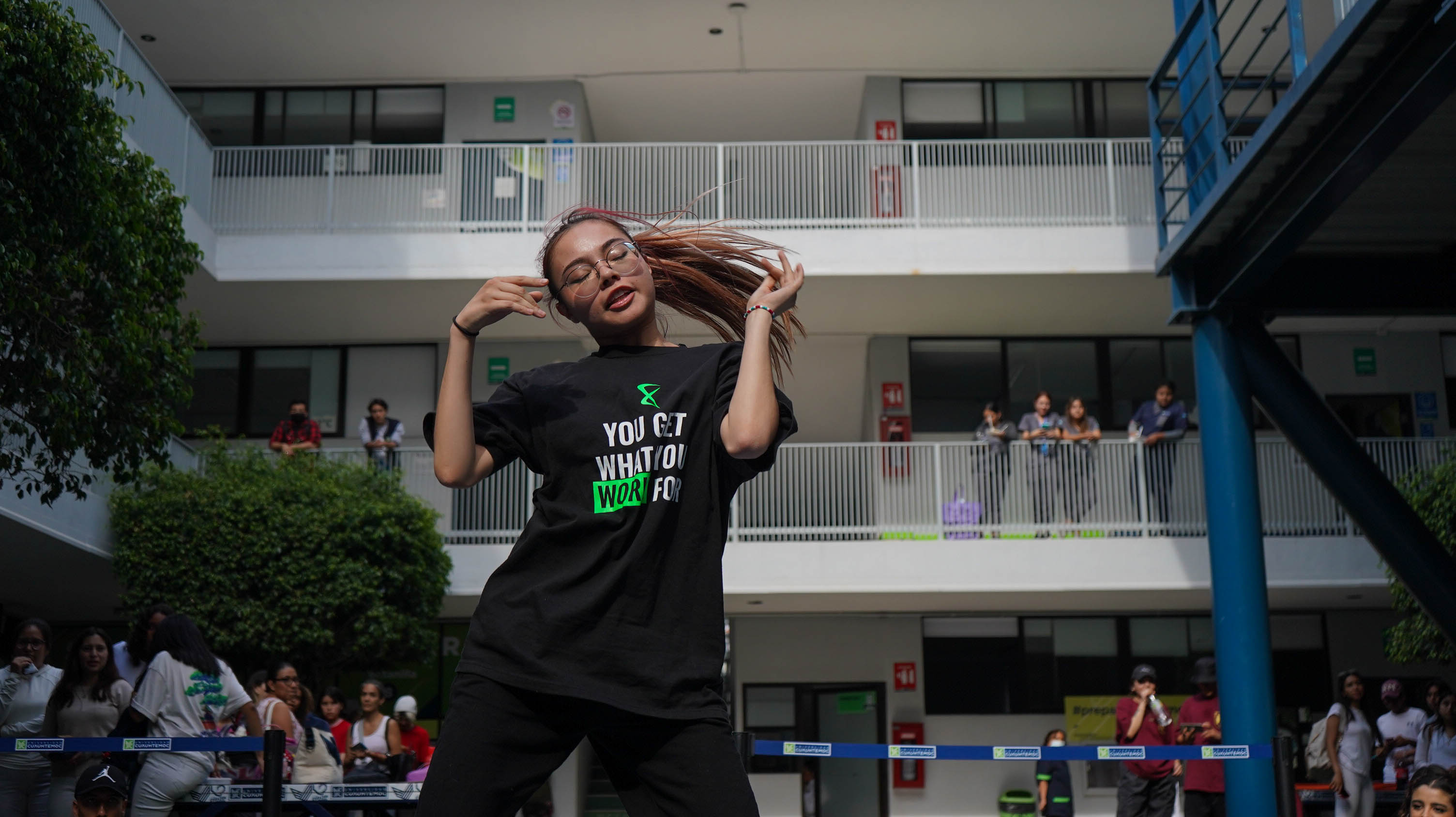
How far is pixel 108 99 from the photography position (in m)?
7.65

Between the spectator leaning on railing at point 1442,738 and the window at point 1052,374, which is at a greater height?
the window at point 1052,374

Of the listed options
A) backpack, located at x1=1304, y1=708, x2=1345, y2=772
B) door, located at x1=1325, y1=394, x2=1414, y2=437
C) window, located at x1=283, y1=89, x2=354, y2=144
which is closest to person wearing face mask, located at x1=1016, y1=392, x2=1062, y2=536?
door, located at x1=1325, y1=394, x2=1414, y2=437

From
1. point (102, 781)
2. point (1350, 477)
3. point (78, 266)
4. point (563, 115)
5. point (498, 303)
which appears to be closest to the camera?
point (498, 303)

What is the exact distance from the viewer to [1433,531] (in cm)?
1248

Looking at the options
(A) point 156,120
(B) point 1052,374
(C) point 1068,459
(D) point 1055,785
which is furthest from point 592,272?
(B) point 1052,374

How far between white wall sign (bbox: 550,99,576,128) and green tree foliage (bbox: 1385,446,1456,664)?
11.0 m

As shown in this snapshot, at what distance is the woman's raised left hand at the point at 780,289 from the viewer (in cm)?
251

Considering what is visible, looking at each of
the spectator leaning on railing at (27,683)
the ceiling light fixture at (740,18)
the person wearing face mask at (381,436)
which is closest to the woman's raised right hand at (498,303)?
the spectator leaning on railing at (27,683)

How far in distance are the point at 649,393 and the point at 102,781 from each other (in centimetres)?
439

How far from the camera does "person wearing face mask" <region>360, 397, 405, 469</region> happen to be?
16.1 m

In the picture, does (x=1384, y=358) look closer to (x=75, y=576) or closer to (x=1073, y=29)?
(x=1073, y=29)

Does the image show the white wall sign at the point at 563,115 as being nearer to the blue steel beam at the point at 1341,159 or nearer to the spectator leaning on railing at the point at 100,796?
the blue steel beam at the point at 1341,159

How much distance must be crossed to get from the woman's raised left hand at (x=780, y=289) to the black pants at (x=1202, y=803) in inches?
312

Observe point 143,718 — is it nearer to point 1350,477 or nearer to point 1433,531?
point 1350,477
